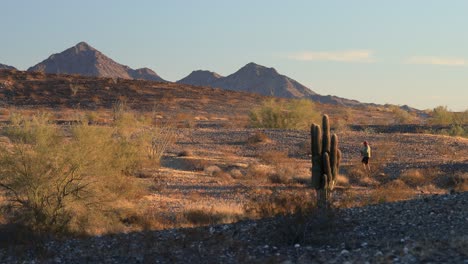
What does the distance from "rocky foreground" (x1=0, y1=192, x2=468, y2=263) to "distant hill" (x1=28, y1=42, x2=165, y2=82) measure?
13978 centimetres

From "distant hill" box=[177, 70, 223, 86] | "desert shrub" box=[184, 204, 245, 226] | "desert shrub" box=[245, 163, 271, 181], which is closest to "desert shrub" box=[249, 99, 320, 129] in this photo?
"desert shrub" box=[245, 163, 271, 181]

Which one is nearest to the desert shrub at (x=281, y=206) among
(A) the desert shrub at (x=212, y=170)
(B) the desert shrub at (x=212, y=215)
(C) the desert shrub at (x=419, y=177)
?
(B) the desert shrub at (x=212, y=215)

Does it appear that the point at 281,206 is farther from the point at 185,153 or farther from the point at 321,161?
the point at 185,153

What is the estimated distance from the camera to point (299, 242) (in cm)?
1064

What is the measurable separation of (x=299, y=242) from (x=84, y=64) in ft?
497

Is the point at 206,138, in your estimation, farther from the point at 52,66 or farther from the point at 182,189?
the point at 52,66

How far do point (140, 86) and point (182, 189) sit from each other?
53706 millimetres

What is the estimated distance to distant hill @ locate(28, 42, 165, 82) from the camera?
150m

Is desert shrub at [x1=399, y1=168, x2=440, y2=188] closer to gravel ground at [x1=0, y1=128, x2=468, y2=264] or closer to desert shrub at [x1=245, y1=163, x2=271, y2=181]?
desert shrub at [x1=245, y1=163, x2=271, y2=181]

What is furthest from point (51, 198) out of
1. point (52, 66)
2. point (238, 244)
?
point (52, 66)

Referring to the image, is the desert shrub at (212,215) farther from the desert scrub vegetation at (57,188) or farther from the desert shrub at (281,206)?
the desert scrub vegetation at (57,188)

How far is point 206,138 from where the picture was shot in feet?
119

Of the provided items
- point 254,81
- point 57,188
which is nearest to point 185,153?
point 57,188

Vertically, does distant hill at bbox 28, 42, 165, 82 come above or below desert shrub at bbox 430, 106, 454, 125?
above
